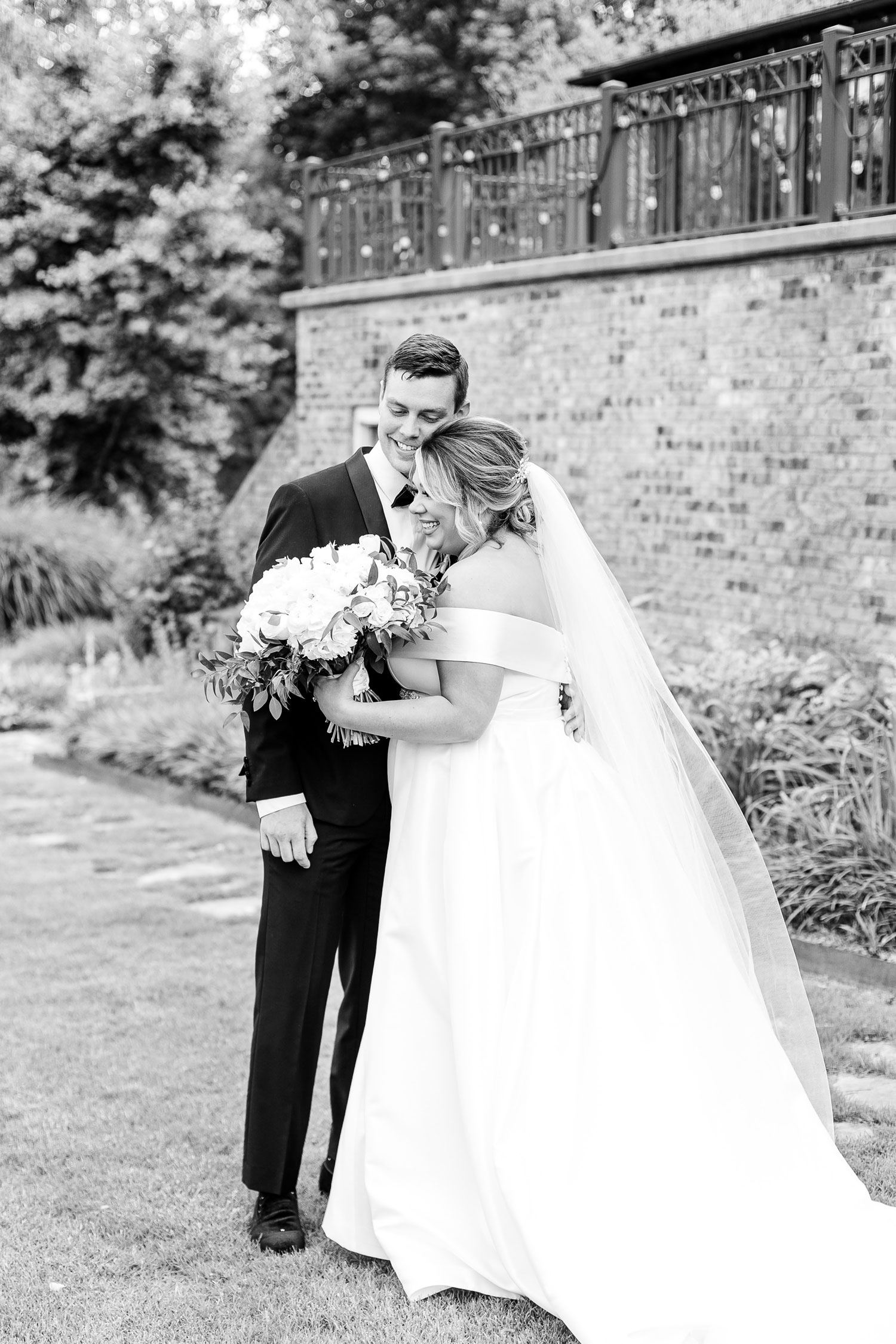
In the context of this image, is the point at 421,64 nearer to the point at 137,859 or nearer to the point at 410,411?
the point at 137,859

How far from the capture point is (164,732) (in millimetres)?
10320

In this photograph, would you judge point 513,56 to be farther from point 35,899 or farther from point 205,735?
point 35,899

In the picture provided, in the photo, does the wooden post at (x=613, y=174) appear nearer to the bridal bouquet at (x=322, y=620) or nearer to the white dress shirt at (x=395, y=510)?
the white dress shirt at (x=395, y=510)

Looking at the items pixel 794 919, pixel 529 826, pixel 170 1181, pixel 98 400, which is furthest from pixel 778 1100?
pixel 98 400

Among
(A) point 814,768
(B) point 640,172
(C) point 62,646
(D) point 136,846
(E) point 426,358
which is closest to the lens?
(E) point 426,358

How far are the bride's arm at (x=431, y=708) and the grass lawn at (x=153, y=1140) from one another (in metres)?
1.26

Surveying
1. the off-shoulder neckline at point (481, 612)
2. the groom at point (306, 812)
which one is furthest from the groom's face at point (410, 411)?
the off-shoulder neckline at point (481, 612)

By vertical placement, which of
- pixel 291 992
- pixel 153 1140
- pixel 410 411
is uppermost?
pixel 410 411

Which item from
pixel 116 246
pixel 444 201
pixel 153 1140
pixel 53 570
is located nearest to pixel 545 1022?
pixel 153 1140

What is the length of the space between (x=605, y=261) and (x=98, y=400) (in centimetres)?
1265

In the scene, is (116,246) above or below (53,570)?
above

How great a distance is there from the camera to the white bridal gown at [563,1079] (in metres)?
2.98

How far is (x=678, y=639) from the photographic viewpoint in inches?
384

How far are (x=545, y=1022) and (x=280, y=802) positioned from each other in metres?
0.82
